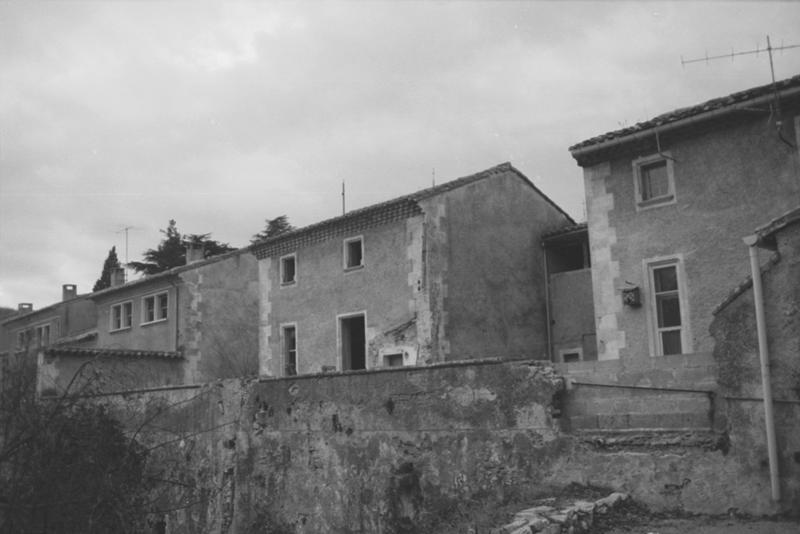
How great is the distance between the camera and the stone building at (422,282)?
19719 mm

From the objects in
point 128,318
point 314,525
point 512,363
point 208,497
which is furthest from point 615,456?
point 128,318

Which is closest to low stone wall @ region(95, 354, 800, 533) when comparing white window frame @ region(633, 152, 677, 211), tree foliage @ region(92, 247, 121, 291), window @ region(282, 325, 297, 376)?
window @ region(282, 325, 297, 376)

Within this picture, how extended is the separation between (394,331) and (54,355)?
33.7 feet

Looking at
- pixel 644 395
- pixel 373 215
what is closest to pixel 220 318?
pixel 373 215

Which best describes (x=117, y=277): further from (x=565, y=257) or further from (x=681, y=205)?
(x=681, y=205)

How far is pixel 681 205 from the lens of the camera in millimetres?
15625

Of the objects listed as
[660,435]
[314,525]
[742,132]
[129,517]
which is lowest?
[314,525]

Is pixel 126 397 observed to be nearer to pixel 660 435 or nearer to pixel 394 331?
pixel 394 331

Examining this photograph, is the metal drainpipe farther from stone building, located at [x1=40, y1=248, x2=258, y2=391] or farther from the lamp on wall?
stone building, located at [x1=40, y1=248, x2=258, y2=391]

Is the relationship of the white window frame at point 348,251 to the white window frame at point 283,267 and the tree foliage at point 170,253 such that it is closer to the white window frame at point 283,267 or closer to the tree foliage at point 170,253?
the white window frame at point 283,267

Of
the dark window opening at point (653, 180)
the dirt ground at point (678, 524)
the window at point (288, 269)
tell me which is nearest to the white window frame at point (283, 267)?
the window at point (288, 269)

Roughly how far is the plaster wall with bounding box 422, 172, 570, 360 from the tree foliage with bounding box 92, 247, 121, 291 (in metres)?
31.4

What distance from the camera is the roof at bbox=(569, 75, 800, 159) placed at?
14.0m

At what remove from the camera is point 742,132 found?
14.9m
